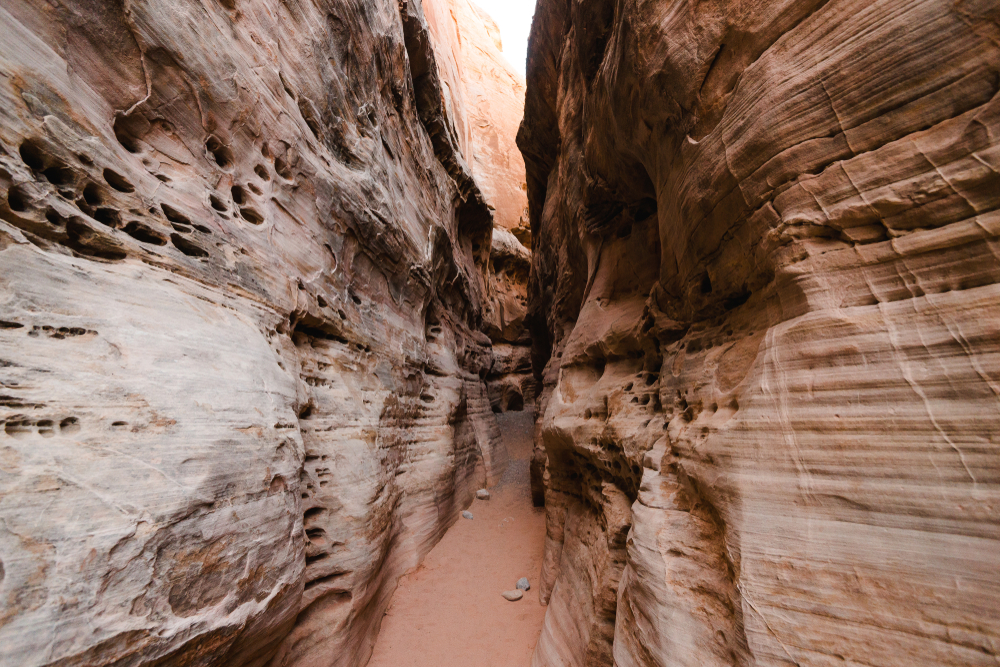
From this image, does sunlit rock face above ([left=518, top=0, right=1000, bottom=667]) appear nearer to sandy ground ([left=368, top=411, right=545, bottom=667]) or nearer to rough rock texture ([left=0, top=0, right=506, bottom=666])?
sandy ground ([left=368, top=411, right=545, bottom=667])

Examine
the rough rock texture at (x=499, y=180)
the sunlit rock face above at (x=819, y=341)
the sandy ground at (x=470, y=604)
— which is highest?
→ the rough rock texture at (x=499, y=180)

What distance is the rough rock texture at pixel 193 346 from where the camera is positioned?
1865 millimetres

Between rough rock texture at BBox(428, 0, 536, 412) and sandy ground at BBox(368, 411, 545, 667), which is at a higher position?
rough rock texture at BBox(428, 0, 536, 412)

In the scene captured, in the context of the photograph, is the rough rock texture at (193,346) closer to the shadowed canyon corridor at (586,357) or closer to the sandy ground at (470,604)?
the shadowed canyon corridor at (586,357)

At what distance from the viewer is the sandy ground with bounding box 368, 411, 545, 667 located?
3.77 m

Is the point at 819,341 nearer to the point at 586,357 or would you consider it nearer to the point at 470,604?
the point at 586,357

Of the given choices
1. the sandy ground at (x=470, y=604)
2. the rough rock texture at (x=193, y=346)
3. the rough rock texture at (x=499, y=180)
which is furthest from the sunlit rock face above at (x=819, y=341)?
the rough rock texture at (x=499, y=180)

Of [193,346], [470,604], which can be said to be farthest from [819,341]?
[470,604]

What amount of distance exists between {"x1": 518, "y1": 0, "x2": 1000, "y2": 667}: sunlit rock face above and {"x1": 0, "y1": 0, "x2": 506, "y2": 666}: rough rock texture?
→ 2693 mm

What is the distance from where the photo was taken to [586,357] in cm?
529

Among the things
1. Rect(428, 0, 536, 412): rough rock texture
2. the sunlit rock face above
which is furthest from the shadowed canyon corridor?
Rect(428, 0, 536, 412): rough rock texture

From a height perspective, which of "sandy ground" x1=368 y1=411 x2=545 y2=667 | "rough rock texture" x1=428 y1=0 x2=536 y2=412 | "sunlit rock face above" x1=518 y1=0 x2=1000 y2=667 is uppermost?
"rough rock texture" x1=428 y1=0 x2=536 y2=412

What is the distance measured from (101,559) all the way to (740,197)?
13.3 feet

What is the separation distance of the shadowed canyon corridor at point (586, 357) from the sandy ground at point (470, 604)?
0.16 feet
